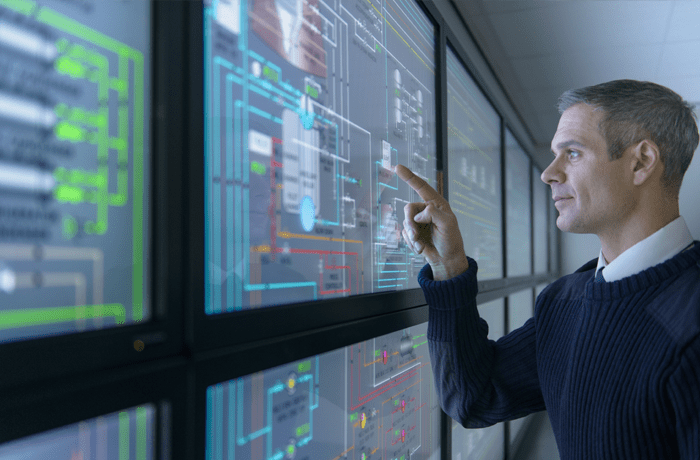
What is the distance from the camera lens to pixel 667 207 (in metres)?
1.06

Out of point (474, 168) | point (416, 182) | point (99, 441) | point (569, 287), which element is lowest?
point (99, 441)

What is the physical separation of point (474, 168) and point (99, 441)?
1826mm

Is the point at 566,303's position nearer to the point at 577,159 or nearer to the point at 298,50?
the point at 577,159

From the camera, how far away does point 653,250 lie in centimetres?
97

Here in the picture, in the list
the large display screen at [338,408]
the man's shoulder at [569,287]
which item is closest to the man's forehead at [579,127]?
the man's shoulder at [569,287]

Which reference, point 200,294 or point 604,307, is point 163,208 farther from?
point 604,307

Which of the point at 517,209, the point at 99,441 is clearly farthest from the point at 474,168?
the point at 99,441

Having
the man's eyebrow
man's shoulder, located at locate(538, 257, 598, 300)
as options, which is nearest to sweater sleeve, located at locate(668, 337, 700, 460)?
man's shoulder, located at locate(538, 257, 598, 300)

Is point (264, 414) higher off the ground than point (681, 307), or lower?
lower

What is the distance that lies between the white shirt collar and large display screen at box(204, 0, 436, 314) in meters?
0.50

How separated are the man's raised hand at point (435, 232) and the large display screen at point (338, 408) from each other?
0.23m

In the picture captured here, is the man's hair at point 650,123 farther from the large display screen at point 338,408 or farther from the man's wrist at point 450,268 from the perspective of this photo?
the large display screen at point 338,408

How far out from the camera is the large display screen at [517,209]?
293 cm

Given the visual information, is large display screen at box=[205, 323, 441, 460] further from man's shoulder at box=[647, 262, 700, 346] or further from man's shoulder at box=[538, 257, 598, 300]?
man's shoulder at box=[647, 262, 700, 346]
